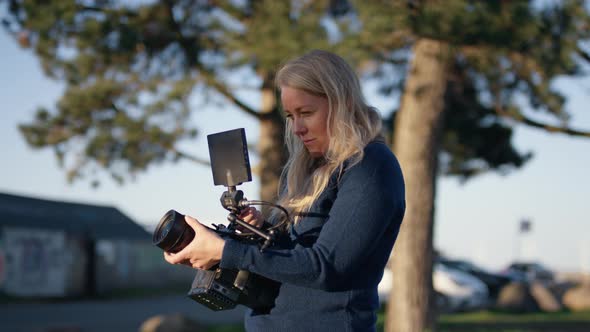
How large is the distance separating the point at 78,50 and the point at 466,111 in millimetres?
6251

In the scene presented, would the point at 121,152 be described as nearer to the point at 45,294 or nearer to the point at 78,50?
the point at 78,50

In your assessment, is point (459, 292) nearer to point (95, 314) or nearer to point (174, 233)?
point (95, 314)

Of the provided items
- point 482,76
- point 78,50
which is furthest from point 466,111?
point 78,50

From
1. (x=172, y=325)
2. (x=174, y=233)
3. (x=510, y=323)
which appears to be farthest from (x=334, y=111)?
(x=510, y=323)

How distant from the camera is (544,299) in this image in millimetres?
17703

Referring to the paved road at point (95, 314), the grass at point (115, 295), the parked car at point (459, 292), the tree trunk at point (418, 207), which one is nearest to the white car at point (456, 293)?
the parked car at point (459, 292)

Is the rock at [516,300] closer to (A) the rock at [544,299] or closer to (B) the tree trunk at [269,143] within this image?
(A) the rock at [544,299]

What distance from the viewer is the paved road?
1359 cm

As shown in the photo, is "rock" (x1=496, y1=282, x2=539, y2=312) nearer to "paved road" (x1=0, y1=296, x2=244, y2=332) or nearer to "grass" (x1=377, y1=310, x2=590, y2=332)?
"grass" (x1=377, y1=310, x2=590, y2=332)

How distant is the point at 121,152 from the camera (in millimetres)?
11664

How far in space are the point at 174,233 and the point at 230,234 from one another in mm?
166

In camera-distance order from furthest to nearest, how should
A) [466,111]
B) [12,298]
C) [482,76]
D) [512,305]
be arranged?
1. [12,298]
2. [512,305]
3. [466,111]
4. [482,76]

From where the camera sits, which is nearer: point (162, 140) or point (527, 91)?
point (527, 91)

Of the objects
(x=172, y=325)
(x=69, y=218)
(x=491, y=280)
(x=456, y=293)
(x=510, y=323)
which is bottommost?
(x=491, y=280)
